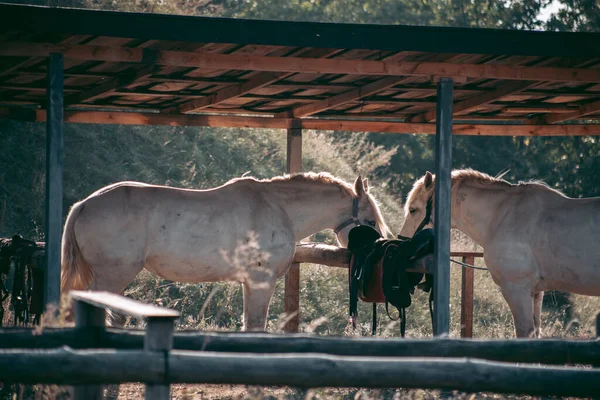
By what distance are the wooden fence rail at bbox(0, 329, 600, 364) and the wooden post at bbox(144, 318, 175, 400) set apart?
611 millimetres

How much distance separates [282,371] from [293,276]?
5.64 m

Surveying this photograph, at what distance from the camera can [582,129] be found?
1011 centimetres

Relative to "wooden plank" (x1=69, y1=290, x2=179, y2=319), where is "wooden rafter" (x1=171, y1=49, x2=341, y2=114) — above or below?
above

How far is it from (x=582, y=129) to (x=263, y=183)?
4520 mm

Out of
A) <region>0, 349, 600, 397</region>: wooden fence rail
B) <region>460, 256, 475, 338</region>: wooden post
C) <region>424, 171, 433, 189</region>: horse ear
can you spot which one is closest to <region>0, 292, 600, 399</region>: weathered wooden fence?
<region>0, 349, 600, 397</region>: wooden fence rail

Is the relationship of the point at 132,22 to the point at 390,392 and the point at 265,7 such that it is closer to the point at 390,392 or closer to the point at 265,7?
the point at 390,392

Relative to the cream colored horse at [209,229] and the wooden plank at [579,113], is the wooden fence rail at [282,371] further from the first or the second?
the wooden plank at [579,113]

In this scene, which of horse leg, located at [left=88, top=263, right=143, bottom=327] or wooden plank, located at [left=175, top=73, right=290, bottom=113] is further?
horse leg, located at [left=88, top=263, right=143, bottom=327]

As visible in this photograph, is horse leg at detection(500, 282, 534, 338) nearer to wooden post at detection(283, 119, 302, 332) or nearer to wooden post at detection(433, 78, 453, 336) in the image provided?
wooden post at detection(433, 78, 453, 336)

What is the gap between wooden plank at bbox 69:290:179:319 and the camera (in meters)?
3.50

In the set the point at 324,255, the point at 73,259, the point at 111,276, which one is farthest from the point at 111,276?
the point at 324,255

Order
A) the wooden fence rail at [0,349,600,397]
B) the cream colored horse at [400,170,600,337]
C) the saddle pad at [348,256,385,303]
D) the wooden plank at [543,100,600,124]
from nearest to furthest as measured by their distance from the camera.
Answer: the wooden fence rail at [0,349,600,397], the saddle pad at [348,256,385,303], the cream colored horse at [400,170,600,337], the wooden plank at [543,100,600,124]

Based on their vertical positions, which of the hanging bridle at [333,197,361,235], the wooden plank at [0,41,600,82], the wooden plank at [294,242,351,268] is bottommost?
the wooden plank at [294,242,351,268]

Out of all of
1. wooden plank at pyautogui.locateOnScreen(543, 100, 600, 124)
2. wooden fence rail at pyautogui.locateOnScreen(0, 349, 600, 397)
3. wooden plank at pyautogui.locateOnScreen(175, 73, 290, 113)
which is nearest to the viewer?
wooden fence rail at pyautogui.locateOnScreen(0, 349, 600, 397)
